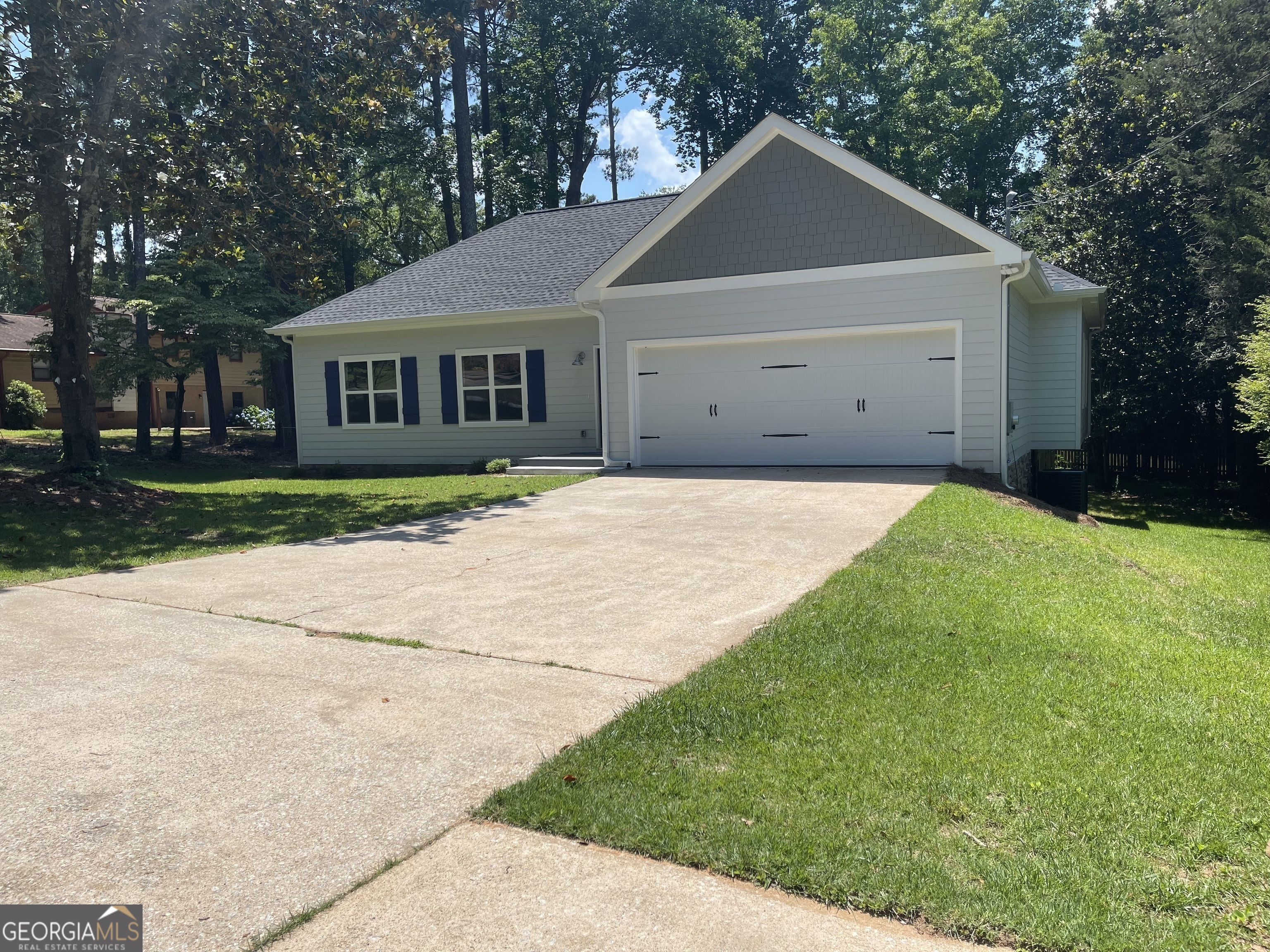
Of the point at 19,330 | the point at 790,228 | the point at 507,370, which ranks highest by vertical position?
the point at 19,330

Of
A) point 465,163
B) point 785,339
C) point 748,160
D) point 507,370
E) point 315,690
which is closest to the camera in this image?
point 315,690

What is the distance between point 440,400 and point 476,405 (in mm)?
858

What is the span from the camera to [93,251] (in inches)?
514

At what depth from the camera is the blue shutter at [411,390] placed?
18.6m

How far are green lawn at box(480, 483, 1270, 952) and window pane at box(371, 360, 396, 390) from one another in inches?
578

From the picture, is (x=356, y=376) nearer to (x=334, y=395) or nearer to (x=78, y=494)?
(x=334, y=395)

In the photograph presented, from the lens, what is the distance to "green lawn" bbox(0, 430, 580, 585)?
881cm

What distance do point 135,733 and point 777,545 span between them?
18.4 ft

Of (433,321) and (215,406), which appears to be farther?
(215,406)

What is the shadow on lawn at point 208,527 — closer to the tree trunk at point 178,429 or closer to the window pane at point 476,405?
the window pane at point 476,405

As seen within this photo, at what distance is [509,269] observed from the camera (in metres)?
19.1

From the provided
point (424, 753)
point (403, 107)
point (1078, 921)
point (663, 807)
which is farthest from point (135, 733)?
point (403, 107)

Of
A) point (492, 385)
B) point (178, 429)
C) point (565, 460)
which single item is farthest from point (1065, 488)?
point (178, 429)

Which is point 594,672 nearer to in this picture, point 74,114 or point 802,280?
point 802,280
